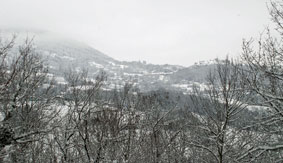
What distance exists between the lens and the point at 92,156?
11.4 metres

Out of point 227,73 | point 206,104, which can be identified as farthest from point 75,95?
point 227,73

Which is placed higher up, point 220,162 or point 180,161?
point 220,162

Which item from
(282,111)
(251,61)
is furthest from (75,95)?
(282,111)

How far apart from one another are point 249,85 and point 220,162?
3.58 metres

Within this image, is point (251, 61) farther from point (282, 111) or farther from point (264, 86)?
point (282, 111)

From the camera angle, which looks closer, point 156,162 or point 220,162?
point 220,162

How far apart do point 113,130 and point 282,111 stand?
22.6 ft

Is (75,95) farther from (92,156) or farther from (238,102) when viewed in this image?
(238,102)

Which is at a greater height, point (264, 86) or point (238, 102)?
point (264, 86)

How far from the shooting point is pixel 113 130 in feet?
35.4

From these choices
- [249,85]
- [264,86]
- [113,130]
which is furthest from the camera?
[113,130]

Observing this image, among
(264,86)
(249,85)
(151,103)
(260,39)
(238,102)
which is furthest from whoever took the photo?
(151,103)

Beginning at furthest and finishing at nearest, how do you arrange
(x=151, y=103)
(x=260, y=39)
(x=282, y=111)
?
(x=151, y=103)
(x=260, y=39)
(x=282, y=111)

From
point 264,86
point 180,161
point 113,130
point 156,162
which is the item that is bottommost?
point 180,161
